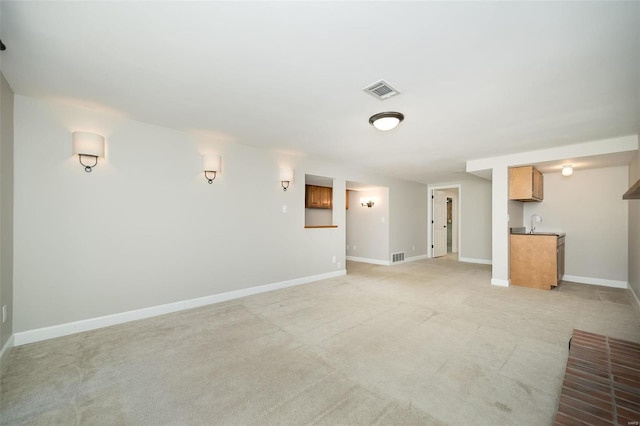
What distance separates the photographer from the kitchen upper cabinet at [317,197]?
6.65 m

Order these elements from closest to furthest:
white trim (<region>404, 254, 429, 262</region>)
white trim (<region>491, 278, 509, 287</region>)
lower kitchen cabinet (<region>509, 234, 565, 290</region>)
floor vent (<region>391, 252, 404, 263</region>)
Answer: lower kitchen cabinet (<region>509, 234, 565, 290</region>) < white trim (<region>491, 278, 509, 287</region>) < floor vent (<region>391, 252, 404, 263</region>) < white trim (<region>404, 254, 429, 262</region>)

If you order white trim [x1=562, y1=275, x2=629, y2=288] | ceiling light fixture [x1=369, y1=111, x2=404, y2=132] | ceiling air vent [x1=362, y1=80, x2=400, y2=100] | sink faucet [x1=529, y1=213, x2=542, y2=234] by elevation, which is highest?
ceiling air vent [x1=362, y1=80, x2=400, y2=100]

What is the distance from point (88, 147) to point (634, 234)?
24.6 feet

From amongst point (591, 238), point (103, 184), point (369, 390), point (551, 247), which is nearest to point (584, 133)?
point (551, 247)

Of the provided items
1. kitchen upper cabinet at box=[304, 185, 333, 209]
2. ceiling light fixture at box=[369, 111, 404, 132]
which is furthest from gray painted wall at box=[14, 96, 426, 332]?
ceiling light fixture at box=[369, 111, 404, 132]

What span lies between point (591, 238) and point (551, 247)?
1.36 metres

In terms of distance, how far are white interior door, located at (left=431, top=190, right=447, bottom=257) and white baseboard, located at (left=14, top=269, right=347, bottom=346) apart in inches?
224

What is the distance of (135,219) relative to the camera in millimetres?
3244

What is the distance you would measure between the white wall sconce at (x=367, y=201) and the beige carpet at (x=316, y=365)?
12.5 feet

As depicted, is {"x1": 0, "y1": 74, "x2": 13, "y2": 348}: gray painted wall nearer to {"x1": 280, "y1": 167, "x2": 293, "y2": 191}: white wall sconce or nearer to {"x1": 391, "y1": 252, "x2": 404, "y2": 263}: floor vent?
{"x1": 280, "y1": 167, "x2": 293, "y2": 191}: white wall sconce

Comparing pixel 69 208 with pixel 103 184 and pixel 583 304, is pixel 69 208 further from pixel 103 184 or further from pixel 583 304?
pixel 583 304

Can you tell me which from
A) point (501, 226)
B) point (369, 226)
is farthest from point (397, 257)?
point (501, 226)

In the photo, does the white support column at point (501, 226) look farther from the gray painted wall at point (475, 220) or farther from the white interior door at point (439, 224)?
the white interior door at point (439, 224)

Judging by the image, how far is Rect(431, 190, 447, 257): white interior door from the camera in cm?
845
